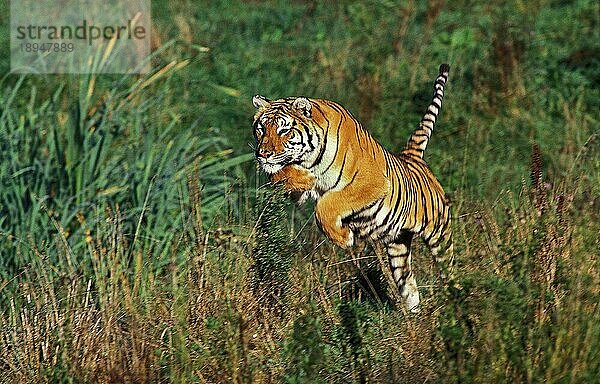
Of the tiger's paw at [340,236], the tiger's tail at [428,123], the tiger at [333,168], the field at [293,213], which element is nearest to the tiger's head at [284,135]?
the tiger at [333,168]

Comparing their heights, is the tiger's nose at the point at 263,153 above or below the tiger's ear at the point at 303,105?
below

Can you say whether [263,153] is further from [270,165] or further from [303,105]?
[303,105]

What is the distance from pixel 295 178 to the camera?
4.60 metres

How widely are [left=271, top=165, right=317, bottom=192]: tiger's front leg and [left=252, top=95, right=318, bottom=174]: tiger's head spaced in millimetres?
28

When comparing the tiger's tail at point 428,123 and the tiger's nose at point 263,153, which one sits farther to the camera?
the tiger's tail at point 428,123

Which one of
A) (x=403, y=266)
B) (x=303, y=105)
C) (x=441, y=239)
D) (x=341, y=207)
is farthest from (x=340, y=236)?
(x=441, y=239)

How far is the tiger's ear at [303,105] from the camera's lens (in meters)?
4.61

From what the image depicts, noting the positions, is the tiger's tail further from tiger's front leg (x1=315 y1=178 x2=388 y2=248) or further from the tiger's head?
the tiger's head

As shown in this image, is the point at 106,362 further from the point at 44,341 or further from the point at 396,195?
the point at 396,195

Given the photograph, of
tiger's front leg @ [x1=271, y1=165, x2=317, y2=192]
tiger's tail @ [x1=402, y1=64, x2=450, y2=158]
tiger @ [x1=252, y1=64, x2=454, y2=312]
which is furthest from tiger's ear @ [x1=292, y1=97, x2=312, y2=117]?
tiger's tail @ [x1=402, y1=64, x2=450, y2=158]

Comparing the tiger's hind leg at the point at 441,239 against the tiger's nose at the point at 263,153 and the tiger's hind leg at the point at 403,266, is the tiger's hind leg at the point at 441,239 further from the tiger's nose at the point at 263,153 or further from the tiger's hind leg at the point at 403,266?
the tiger's nose at the point at 263,153

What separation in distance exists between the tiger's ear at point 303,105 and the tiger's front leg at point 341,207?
13.2 inches

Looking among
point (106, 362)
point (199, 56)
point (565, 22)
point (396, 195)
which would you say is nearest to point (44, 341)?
point (106, 362)

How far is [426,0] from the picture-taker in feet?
38.9
